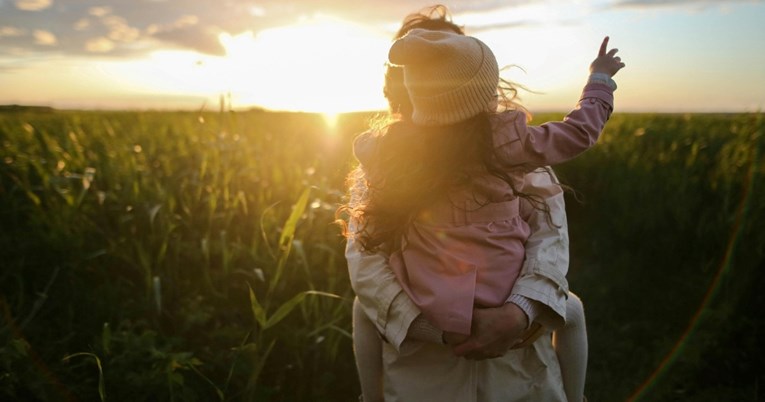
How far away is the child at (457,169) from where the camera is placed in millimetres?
1582

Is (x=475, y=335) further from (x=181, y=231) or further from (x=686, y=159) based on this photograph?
(x=686, y=159)

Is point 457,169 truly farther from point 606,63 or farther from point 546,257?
point 606,63

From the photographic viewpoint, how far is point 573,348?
1.83 meters

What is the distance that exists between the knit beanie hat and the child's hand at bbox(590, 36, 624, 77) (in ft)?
1.06

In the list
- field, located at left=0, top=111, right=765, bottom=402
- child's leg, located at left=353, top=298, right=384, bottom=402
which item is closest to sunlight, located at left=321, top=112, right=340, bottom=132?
field, located at left=0, top=111, right=765, bottom=402

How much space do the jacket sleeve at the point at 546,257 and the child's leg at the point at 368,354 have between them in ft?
1.53

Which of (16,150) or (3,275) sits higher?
(16,150)

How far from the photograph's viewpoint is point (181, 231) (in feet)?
11.2

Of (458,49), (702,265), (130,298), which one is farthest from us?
(702,265)

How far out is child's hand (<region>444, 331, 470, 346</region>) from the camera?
1595mm

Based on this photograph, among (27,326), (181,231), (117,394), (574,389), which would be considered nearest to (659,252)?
(574,389)

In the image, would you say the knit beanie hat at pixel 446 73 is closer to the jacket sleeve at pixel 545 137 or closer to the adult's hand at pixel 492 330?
the jacket sleeve at pixel 545 137

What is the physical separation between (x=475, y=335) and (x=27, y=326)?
212 centimetres

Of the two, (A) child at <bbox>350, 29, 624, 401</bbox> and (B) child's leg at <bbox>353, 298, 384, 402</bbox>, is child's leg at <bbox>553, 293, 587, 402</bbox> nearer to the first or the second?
(A) child at <bbox>350, 29, 624, 401</bbox>
